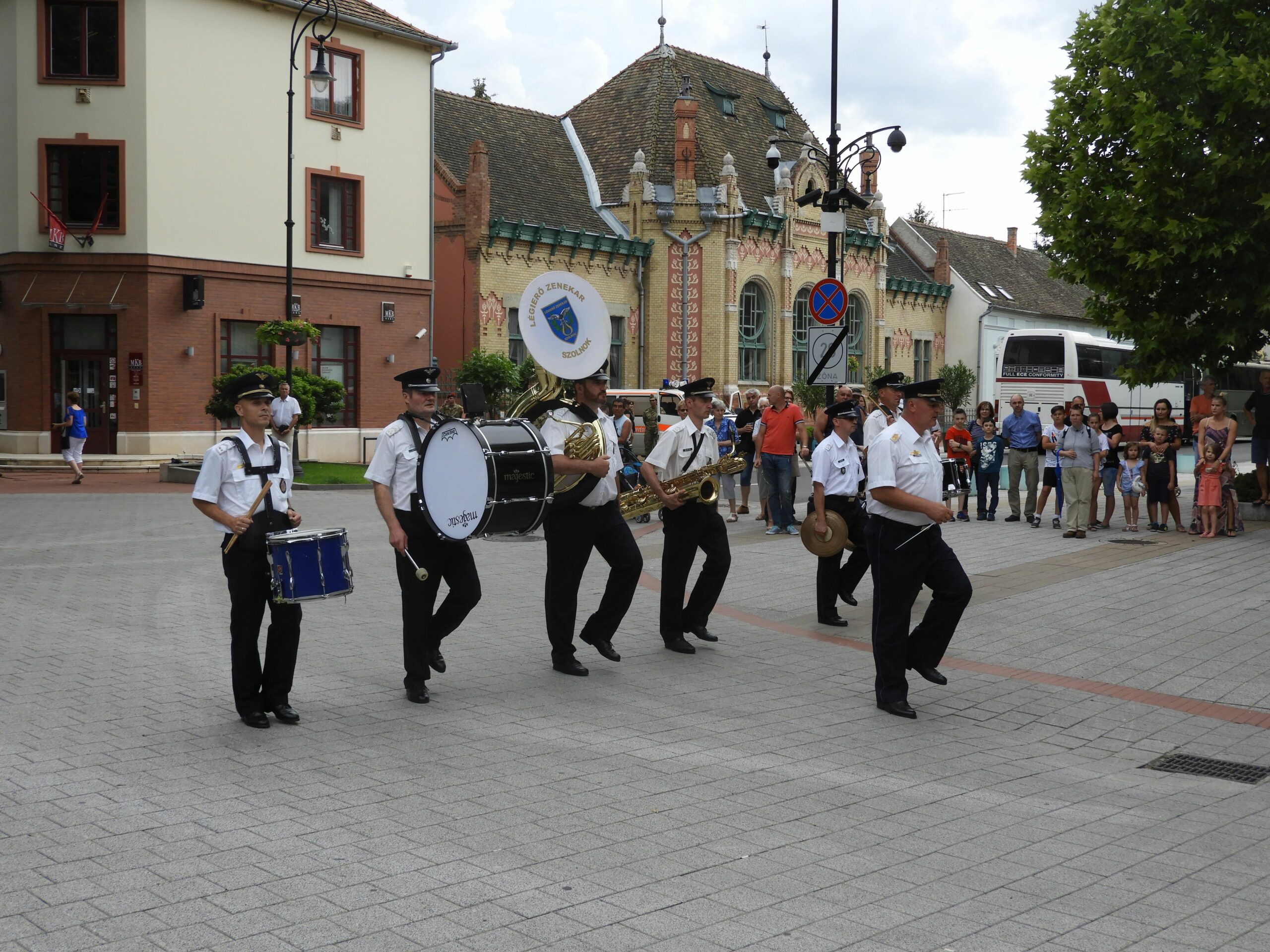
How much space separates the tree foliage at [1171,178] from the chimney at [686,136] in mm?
23445

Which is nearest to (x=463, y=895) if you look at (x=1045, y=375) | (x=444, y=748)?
(x=444, y=748)

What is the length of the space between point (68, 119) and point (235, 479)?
1032 inches

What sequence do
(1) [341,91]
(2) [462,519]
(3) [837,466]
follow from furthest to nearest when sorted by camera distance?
(1) [341,91]
(3) [837,466]
(2) [462,519]

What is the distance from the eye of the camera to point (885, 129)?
20766 millimetres

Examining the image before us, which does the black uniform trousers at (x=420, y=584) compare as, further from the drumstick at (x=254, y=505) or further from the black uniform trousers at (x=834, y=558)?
the black uniform trousers at (x=834, y=558)

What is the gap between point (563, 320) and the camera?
327 inches

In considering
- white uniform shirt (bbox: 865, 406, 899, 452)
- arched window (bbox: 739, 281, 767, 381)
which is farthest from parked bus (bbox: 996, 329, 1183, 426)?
white uniform shirt (bbox: 865, 406, 899, 452)

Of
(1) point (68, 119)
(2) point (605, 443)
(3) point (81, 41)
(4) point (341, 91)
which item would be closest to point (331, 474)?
(1) point (68, 119)

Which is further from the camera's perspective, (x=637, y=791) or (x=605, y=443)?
(x=605, y=443)

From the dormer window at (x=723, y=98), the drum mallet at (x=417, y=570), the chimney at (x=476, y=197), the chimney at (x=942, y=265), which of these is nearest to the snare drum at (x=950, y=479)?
the drum mallet at (x=417, y=570)

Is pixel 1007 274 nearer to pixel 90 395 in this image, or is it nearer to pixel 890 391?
pixel 90 395

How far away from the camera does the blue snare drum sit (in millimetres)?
6570

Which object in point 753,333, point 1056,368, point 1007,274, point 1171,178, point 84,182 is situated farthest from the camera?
point 1007,274

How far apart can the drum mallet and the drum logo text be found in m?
0.33
